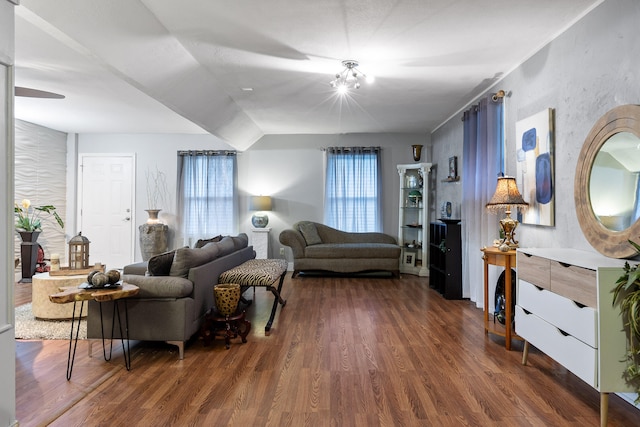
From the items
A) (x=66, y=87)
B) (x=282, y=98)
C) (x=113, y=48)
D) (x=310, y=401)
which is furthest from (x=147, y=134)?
(x=310, y=401)

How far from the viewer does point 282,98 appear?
5.12 meters

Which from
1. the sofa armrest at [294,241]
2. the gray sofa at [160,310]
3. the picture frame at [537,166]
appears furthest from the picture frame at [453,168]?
the gray sofa at [160,310]

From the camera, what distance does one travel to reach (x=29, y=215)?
6.60m

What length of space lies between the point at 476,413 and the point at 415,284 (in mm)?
3960

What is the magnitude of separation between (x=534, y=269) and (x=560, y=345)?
1.89 feet

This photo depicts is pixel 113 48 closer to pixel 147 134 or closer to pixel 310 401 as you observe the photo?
pixel 310 401

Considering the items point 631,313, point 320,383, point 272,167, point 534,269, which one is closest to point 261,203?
point 272,167

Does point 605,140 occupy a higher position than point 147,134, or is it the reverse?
point 147,134

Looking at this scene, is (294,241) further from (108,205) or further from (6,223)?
(6,223)

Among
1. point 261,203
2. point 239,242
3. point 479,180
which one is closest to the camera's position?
point 479,180

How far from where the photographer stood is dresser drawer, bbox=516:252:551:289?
264cm

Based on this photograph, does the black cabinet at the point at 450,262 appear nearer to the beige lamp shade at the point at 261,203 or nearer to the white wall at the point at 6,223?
the beige lamp shade at the point at 261,203

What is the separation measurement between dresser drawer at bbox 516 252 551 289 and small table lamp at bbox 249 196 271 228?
477cm

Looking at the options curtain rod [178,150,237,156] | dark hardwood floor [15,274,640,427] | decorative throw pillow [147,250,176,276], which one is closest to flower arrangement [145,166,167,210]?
curtain rod [178,150,237,156]
